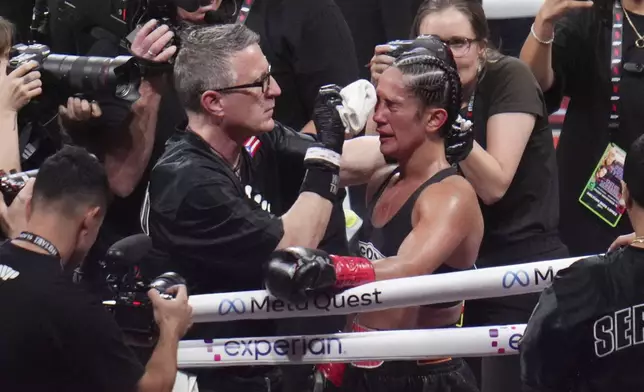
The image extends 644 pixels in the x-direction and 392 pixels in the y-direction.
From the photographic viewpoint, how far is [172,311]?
2.74 metres

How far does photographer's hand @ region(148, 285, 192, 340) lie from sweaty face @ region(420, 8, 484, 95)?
109cm

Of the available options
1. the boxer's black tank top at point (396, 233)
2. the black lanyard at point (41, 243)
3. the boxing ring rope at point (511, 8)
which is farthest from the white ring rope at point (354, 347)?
the boxing ring rope at point (511, 8)

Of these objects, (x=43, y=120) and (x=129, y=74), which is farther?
(x=43, y=120)

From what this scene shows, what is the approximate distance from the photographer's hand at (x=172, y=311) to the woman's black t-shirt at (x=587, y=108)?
146 cm

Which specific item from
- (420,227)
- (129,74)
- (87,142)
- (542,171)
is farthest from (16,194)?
(542,171)

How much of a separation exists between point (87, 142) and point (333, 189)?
89 cm

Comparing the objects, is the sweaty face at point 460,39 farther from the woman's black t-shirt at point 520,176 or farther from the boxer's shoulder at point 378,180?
the boxer's shoulder at point 378,180

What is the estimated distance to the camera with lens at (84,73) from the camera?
323 cm

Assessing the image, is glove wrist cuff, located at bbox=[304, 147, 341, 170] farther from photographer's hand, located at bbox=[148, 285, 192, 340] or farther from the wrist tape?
photographer's hand, located at bbox=[148, 285, 192, 340]

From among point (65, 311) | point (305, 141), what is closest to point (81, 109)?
point (305, 141)

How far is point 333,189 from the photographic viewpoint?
2.98 metres

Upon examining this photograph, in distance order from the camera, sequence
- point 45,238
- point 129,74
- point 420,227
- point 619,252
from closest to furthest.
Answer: point 619,252 → point 45,238 → point 420,227 → point 129,74

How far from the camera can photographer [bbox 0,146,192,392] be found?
2549 millimetres

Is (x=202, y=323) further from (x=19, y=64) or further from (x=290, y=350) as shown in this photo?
(x=19, y=64)
